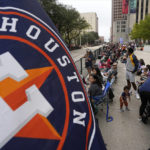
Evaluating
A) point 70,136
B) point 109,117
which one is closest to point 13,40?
point 70,136

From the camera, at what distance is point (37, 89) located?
985 mm

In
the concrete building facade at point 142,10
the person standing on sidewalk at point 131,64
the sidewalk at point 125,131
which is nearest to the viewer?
the sidewalk at point 125,131

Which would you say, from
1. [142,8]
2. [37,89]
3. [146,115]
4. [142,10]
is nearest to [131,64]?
[146,115]

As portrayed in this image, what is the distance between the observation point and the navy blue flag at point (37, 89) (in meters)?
0.86

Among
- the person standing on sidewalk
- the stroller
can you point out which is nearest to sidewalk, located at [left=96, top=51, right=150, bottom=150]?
the stroller

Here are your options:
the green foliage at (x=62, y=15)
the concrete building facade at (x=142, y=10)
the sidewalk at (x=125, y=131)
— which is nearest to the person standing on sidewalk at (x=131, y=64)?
the sidewalk at (x=125, y=131)

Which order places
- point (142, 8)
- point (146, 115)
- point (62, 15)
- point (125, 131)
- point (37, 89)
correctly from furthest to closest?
1. point (142, 8)
2. point (62, 15)
3. point (146, 115)
4. point (125, 131)
5. point (37, 89)

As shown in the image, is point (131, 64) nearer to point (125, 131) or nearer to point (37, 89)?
point (125, 131)

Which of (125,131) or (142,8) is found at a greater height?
(142,8)

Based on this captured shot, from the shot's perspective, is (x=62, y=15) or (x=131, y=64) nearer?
(x=131, y=64)

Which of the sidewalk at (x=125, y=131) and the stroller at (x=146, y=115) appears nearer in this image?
the sidewalk at (x=125, y=131)

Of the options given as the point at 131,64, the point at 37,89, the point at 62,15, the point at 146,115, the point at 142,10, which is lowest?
the point at 146,115

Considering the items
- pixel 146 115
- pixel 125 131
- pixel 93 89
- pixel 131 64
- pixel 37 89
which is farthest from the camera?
pixel 131 64

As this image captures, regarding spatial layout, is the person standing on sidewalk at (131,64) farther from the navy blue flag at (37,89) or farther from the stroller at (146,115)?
the navy blue flag at (37,89)
